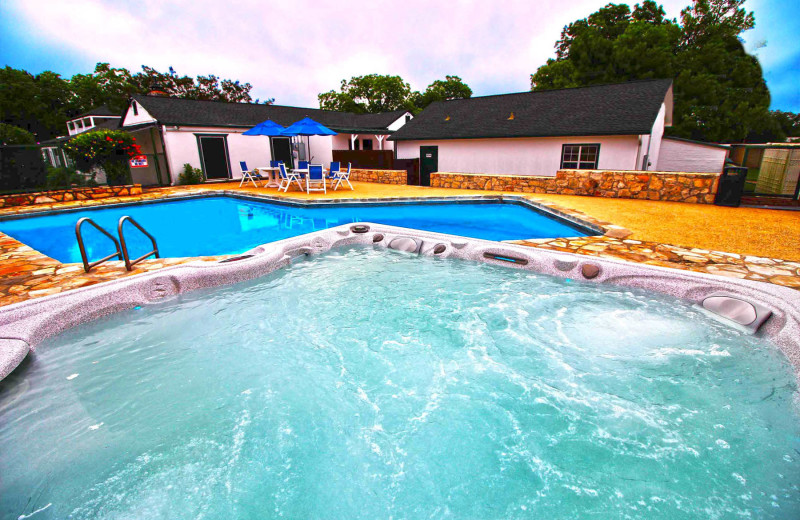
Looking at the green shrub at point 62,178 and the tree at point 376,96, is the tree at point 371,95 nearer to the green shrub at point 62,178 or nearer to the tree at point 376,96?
the tree at point 376,96

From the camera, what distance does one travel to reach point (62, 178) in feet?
36.6

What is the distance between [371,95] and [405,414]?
4703cm

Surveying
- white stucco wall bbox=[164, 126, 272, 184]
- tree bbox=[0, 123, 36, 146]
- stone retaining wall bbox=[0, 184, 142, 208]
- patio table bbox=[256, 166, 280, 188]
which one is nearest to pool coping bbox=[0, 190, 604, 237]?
stone retaining wall bbox=[0, 184, 142, 208]

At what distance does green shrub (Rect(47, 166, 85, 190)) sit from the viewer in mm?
10930

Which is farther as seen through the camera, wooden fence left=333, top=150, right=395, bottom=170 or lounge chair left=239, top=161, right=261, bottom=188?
wooden fence left=333, top=150, right=395, bottom=170

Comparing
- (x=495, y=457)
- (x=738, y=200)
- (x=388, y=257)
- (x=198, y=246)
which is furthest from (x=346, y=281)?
(x=738, y=200)

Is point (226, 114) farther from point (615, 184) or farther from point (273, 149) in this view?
point (615, 184)

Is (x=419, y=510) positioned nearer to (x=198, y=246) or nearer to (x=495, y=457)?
(x=495, y=457)

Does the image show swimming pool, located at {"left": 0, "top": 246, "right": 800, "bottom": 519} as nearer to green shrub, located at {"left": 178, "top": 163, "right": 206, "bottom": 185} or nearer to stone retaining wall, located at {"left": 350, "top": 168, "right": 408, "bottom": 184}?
stone retaining wall, located at {"left": 350, "top": 168, "right": 408, "bottom": 184}

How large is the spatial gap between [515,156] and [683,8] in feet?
77.2

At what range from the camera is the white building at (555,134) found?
12.8 metres

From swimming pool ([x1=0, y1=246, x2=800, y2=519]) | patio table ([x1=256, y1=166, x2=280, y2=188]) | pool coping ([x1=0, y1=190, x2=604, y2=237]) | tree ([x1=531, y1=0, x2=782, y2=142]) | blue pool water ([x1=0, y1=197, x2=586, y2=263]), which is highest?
tree ([x1=531, y1=0, x2=782, y2=142])

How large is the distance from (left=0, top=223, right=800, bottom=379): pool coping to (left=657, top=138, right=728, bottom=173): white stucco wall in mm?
13059

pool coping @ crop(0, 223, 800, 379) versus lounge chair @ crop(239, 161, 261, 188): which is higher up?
lounge chair @ crop(239, 161, 261, 188)
